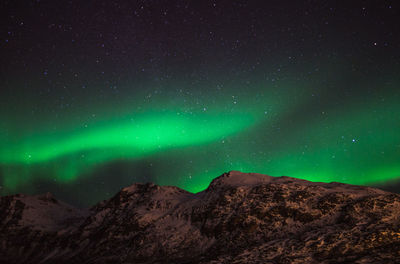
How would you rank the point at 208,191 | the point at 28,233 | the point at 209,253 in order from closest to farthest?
the point at 209,253 → the point at 208,191 → the point at 28,233

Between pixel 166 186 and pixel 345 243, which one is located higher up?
pixel 166 186

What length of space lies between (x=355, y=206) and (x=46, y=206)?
118 metres

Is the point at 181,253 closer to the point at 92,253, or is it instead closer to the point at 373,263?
the point at 92,253

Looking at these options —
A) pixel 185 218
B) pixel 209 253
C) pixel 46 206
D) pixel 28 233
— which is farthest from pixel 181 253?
pixel 46 206

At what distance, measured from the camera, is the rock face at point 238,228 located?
20.7m

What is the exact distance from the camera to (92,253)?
143 feet

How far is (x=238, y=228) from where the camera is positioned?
34594 mm

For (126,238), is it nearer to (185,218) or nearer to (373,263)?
(185,218)

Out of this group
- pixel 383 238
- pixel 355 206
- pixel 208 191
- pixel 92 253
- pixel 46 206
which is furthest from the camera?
pixel 46 206

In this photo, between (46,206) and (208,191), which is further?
(46,206)

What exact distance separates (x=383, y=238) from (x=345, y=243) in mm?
2860

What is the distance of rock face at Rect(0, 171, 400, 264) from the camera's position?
2070cm

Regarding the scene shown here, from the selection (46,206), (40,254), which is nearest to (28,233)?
(40,254)

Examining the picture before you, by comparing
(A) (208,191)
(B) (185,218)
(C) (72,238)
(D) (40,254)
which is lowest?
(D) (40,254)
